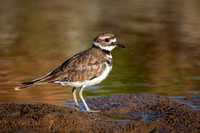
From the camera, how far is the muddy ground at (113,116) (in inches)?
311

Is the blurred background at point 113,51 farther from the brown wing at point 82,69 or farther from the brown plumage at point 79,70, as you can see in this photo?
the brown wing at point 82,69

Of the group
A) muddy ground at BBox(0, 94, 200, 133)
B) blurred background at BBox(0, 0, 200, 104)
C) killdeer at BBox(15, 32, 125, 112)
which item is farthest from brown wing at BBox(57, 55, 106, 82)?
blurred background at BBox(0, 0, 200, 104)

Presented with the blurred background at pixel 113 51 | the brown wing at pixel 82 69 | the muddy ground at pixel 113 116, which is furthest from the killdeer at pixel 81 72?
the blurred background at pixel 113 51

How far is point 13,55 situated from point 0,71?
3.43 m

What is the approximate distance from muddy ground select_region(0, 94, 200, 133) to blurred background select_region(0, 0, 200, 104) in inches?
54.4

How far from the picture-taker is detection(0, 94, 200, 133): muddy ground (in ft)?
25.9

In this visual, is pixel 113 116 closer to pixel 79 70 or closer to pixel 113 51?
pixel 79 70

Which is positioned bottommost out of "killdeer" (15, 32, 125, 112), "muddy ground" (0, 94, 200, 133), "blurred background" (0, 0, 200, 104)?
"blurred background" (0, 0, 200, 104)

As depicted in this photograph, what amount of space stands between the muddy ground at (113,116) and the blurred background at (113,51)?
54.4 inches

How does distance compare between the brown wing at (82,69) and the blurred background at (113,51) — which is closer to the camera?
the brown wing at (82,69)

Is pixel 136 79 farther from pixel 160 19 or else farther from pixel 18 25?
pixel 160 19

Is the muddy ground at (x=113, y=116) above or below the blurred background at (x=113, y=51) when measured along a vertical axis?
above

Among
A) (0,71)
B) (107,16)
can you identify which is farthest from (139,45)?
(107,16)

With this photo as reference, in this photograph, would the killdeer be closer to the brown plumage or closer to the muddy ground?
the brown plumage
